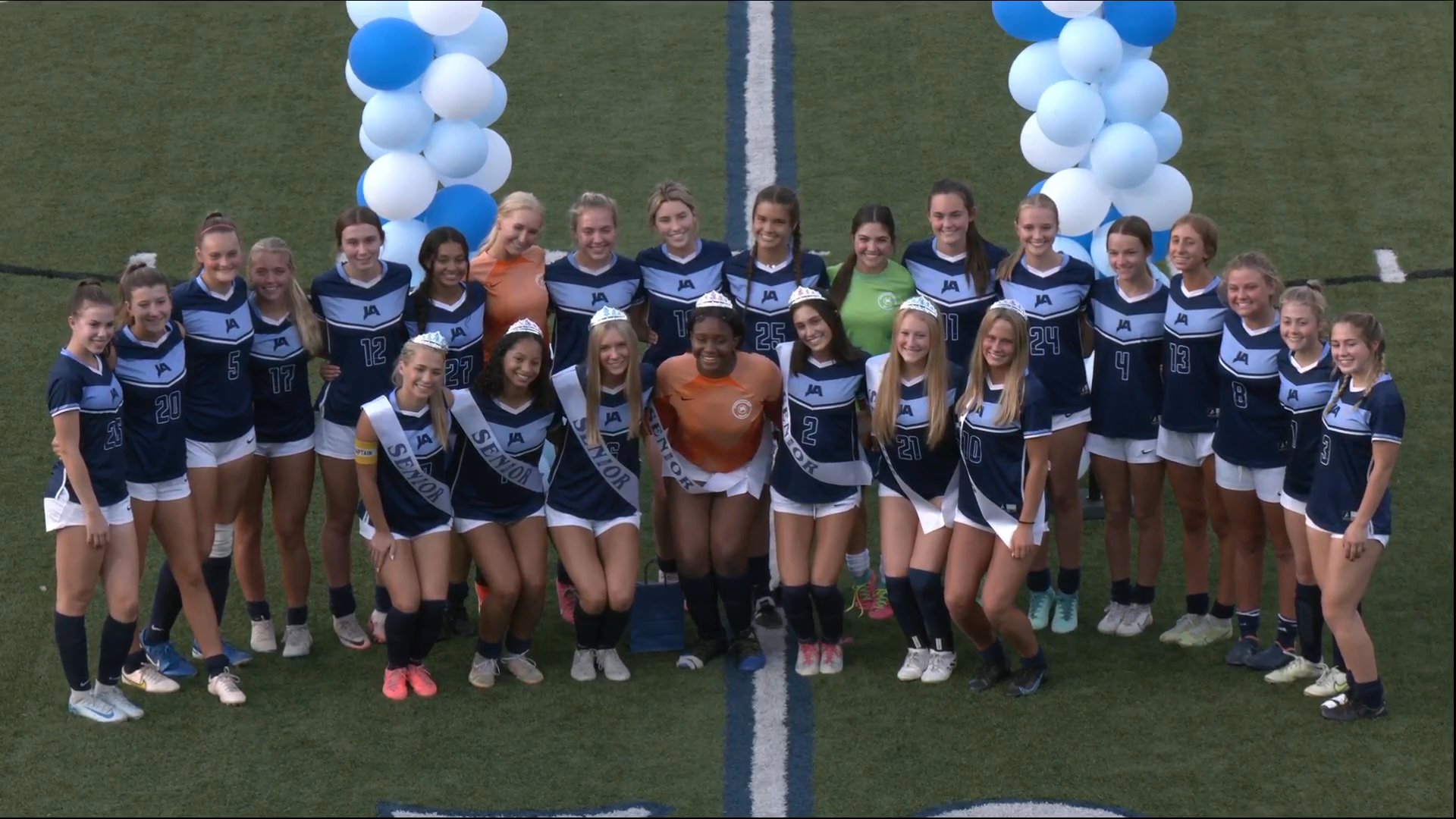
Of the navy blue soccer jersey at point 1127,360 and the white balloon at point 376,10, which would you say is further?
the white balloon at point 376,10

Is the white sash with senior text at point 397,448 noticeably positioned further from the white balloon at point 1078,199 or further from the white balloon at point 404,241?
the white balloon at point 1078,199

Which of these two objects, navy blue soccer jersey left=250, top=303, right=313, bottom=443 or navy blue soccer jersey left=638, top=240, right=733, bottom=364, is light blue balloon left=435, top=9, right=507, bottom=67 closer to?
navy blue soccer jersey left=638, top=240, right=733, bottom=364

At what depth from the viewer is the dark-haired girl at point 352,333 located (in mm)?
7324

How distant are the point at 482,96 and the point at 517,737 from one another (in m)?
2.67

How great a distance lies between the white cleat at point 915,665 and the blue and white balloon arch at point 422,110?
2.46 metres

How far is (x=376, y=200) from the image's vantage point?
8031 millimetres

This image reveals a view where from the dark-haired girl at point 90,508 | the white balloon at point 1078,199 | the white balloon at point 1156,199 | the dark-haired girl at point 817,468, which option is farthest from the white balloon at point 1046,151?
the dark-haired girl at point 90,508

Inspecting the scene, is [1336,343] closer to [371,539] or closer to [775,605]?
[775,605]

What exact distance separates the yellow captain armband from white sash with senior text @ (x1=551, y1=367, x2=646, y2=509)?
69 centimetres

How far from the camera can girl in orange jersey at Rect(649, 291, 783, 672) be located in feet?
24.0

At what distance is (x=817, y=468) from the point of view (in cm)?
732

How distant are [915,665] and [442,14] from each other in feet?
10.4

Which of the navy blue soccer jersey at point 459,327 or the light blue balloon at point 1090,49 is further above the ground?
the light blue balloon at point 1090,49

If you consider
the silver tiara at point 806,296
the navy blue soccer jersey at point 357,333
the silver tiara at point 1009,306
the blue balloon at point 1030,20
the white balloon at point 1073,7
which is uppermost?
the white balloon at point 1073,7
